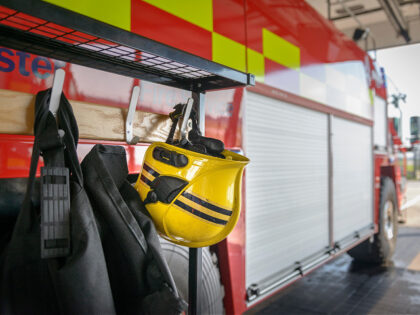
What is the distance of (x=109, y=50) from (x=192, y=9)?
692 millimetres

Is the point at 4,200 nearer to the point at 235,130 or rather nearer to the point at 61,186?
the point at 61,186

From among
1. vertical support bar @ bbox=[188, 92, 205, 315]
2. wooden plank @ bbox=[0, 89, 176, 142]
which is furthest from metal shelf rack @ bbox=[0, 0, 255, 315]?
wooden plank @ bbox=[0, 89, 176, 142]

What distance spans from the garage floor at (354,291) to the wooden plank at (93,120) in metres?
2.17

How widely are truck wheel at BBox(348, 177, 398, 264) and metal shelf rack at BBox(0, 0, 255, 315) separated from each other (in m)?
3.37

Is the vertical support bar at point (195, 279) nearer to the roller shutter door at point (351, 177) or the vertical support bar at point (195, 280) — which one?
the vertical support bar at point (195, 280)

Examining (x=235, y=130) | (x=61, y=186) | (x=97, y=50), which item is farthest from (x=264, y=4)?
(x=61, y=186)

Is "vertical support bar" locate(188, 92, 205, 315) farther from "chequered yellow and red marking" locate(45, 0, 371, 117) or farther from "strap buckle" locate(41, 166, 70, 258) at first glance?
"chequered yellow and red marking" locate(45, 0, 371, 117)

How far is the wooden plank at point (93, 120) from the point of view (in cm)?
106

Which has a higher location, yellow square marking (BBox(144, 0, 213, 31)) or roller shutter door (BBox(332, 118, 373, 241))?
yellow square marking (BBox(144, 0, 213, 31))

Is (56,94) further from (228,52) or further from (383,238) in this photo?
(383,238)

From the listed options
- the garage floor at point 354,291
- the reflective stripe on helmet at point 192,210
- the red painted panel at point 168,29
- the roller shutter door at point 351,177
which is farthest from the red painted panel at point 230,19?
the garage floor at point 354,291

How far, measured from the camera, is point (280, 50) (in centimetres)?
235

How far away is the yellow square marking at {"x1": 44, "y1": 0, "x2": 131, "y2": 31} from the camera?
45.2 inches

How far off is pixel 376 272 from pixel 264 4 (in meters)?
3.27
